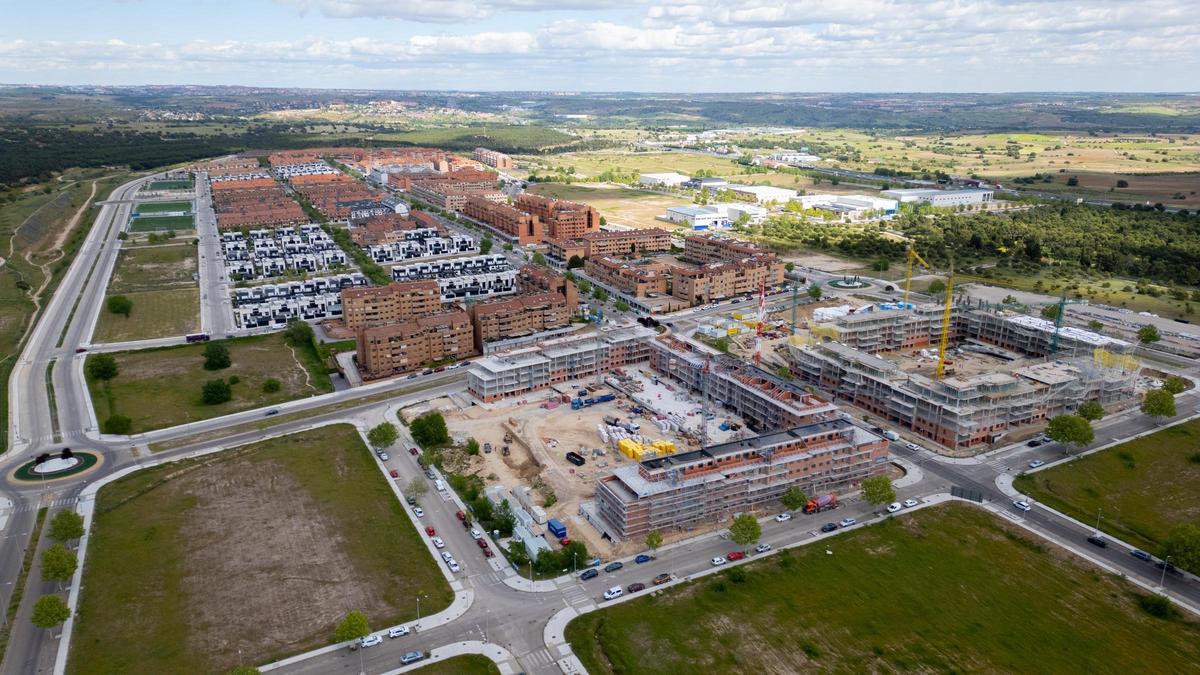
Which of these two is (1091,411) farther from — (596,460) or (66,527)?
(66,527)

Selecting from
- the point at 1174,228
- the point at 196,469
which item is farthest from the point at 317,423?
the point at 1174,228

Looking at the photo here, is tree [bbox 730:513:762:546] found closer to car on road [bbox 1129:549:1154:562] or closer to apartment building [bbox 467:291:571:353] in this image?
car on road [bbox 1129:549:1154:562]

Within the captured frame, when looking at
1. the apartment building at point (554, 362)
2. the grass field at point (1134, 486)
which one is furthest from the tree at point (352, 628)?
the grass field at point (1134, 486)

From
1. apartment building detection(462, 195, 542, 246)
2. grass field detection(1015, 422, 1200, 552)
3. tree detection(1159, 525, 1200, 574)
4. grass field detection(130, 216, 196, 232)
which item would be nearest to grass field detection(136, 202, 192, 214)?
grass field detection(130, 216, 196, 232)

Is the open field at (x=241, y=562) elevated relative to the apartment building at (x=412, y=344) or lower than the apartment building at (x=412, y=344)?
lower

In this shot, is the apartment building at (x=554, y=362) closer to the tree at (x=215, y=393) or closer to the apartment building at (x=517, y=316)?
the apartment building at (x=517, y=316)

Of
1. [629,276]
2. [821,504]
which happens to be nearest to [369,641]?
[821,504]
